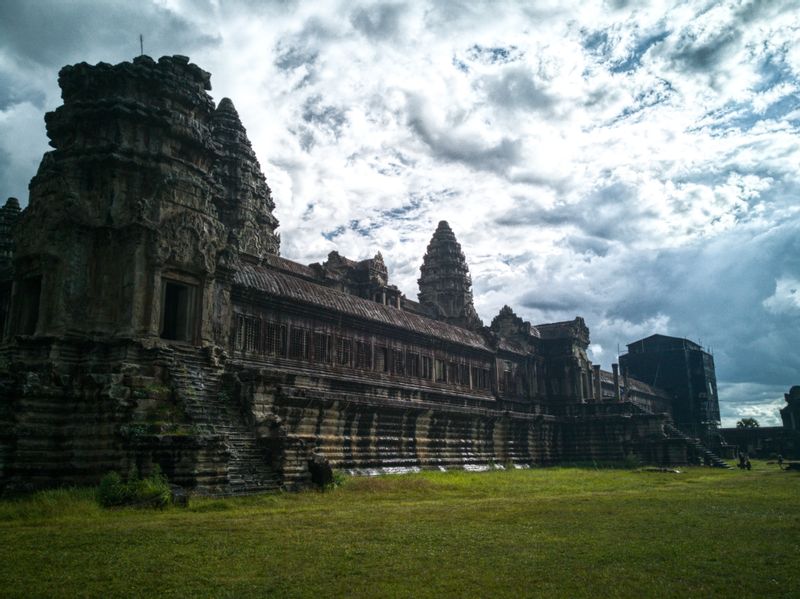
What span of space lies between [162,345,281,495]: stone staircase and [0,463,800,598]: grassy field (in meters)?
1.53

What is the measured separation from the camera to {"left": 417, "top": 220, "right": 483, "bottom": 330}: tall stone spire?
73.1 metres

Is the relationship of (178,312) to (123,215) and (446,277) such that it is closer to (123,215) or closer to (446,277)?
(123,215)

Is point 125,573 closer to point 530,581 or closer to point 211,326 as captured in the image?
point 530,581

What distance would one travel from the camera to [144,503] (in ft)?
51.2

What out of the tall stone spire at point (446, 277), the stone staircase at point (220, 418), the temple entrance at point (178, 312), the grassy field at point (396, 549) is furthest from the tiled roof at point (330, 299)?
the tall stone spire at point (446, 277)

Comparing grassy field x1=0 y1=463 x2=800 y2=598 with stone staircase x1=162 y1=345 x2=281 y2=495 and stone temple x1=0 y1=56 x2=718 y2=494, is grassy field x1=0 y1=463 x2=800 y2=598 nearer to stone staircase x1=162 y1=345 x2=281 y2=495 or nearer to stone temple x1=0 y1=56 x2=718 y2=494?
stone staircase x1=162 y1=345 x2=281 y2=495

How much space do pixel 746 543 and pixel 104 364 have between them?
17.7m

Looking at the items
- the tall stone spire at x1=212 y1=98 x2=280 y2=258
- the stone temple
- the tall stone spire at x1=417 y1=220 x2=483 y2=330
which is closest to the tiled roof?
the stone temple

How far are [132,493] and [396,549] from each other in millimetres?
7997

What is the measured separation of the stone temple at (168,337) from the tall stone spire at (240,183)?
1036 centimetres

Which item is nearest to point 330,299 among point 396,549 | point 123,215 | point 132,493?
point 123,215

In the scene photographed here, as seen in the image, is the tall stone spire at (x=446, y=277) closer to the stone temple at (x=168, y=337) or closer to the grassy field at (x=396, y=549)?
the stone temple at (x=168, y=337)

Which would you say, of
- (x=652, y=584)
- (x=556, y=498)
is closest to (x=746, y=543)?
(x=652, y=584)

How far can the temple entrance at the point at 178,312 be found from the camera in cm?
2373
